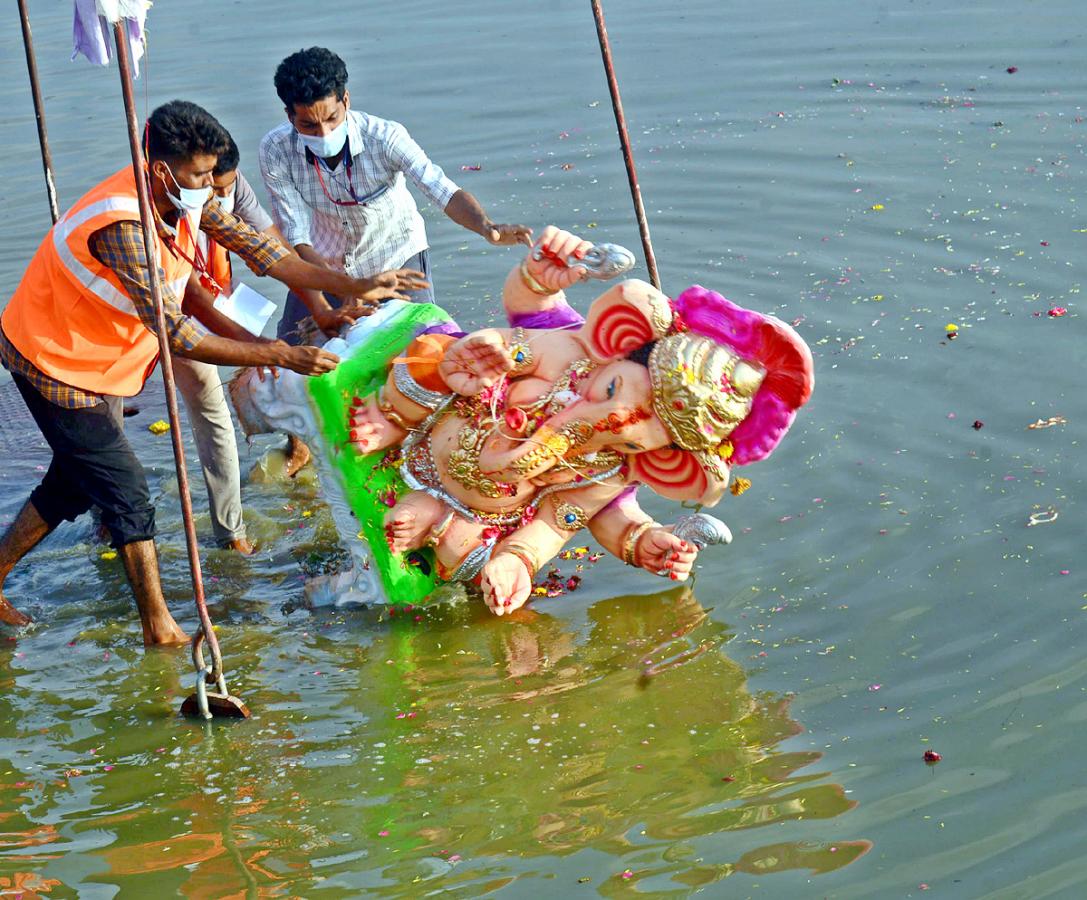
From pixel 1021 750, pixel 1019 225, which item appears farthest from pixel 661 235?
pixel 1021 750

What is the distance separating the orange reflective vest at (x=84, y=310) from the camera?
506cm

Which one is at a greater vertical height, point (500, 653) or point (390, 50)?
point (390, 50)

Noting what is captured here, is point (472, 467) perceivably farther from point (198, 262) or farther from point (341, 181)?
point (341, 181)

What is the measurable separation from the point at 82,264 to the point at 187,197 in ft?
1.39

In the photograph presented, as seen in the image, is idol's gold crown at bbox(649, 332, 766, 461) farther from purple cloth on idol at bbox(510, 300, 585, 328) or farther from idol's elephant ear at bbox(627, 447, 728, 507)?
purple cloth on idol at bbox(510, 300, 585, 328)

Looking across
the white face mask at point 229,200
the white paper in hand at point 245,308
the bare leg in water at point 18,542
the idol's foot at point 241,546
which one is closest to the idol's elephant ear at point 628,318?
the white paper in hand at point 245,308

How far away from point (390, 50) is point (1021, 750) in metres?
9.29

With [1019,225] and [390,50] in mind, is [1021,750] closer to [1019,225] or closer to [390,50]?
[1019,225]

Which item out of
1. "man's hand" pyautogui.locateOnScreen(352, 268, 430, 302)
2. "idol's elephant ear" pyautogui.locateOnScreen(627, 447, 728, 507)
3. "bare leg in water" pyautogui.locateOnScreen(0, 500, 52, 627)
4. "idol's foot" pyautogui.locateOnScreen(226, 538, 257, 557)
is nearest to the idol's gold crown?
"idol's elephant ear" pyautogui.locateOnScreen(627, 447, 728, 507)

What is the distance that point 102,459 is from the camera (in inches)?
212

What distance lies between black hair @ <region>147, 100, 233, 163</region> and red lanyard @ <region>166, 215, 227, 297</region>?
304mm

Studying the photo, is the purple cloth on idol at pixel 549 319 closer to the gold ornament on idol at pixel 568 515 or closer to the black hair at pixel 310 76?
the gold ornament on idol at pixel 568 515

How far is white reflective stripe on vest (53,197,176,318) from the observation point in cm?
494

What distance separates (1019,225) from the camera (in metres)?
8.23
